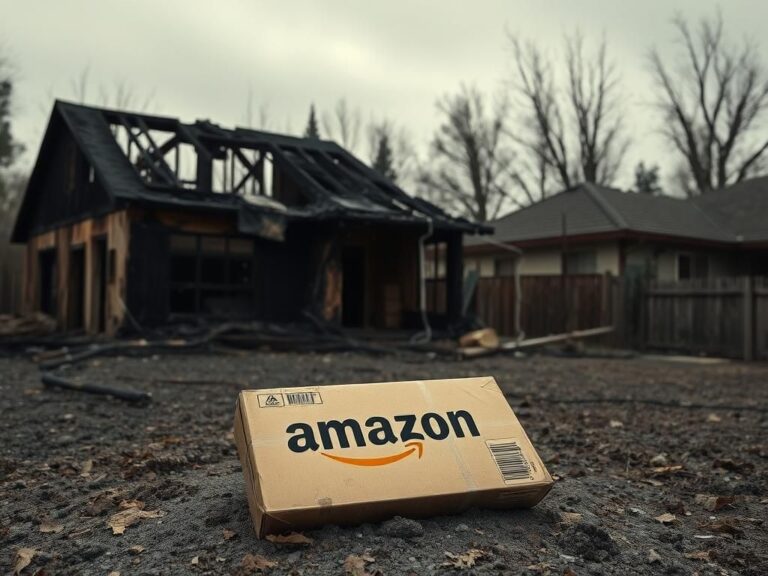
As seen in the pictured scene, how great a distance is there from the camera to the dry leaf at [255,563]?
2.31m

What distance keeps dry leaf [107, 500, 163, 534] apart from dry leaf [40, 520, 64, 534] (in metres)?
0.21

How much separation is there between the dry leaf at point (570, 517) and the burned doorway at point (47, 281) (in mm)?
16551

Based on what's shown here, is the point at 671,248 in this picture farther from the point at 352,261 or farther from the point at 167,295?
the point at 167,295

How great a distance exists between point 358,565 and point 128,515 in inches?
47.6

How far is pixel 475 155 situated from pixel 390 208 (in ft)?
82.6

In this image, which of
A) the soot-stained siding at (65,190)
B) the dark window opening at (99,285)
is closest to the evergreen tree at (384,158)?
the soot-stained siding at (65,190)

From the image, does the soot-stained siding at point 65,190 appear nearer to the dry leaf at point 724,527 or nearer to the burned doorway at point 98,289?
the burned doorway at point 98,289

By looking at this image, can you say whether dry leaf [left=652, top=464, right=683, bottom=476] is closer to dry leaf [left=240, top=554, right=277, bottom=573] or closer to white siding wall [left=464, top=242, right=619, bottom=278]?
dry leaf [left=240, top=554, right=277, bottom=573]

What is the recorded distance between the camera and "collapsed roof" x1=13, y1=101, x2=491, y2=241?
1279cm

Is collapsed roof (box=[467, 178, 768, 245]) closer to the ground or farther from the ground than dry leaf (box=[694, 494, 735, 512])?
farther from the ground

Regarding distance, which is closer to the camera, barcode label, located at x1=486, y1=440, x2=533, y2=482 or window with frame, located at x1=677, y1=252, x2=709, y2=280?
barcode label, located at x1=486, y1=440, x2=533, y2=482

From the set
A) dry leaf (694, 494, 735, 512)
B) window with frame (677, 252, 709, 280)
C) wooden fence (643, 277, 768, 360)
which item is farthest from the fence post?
dry leaf (694, 494, 735, 512)

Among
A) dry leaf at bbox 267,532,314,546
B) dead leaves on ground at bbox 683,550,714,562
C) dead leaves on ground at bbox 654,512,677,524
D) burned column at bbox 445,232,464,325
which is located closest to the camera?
dry leaf at bbox 267,532,314,546

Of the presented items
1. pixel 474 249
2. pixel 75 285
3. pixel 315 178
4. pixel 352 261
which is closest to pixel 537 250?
pixel 474 249
